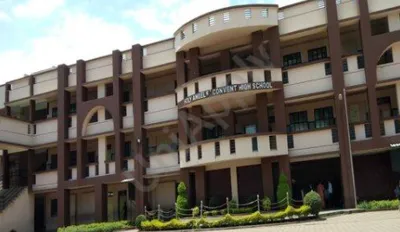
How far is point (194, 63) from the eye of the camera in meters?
31.6

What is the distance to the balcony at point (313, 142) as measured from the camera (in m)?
27.6

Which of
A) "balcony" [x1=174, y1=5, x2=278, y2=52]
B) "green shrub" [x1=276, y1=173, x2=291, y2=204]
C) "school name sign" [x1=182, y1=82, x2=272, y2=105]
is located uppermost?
"balcony" [x1=174, y1=5, x2=278, y2=52]

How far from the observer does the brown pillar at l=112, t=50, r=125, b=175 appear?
33.5m

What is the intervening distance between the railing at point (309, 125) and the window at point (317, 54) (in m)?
4.03

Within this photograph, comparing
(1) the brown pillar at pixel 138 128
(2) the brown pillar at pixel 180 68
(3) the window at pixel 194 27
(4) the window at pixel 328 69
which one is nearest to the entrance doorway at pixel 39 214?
(1) the brown pillar at pixel 138 128

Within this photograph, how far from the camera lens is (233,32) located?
29.8 m

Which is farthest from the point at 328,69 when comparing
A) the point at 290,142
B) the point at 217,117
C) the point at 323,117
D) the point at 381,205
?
the point at 381,205

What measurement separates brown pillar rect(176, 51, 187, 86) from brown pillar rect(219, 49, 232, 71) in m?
2.69

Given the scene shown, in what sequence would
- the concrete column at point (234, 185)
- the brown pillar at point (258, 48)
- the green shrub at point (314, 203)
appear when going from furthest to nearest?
1. the brown pillar at point (258, 48)
2. the concrete column at point (234, 185)
3. the green shrub at point (314, 203)

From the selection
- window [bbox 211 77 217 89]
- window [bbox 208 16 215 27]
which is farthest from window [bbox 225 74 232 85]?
window [bbox 208 16 215 27]

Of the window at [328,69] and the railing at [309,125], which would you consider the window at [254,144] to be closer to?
the railing at [309,125]

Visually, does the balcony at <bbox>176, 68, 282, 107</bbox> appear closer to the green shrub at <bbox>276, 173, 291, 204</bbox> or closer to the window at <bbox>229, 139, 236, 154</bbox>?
the window at <bbox>229, 139, 236, 154</bbox>

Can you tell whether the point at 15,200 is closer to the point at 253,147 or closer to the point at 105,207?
the point at 105,207

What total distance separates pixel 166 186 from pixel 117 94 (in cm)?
769
